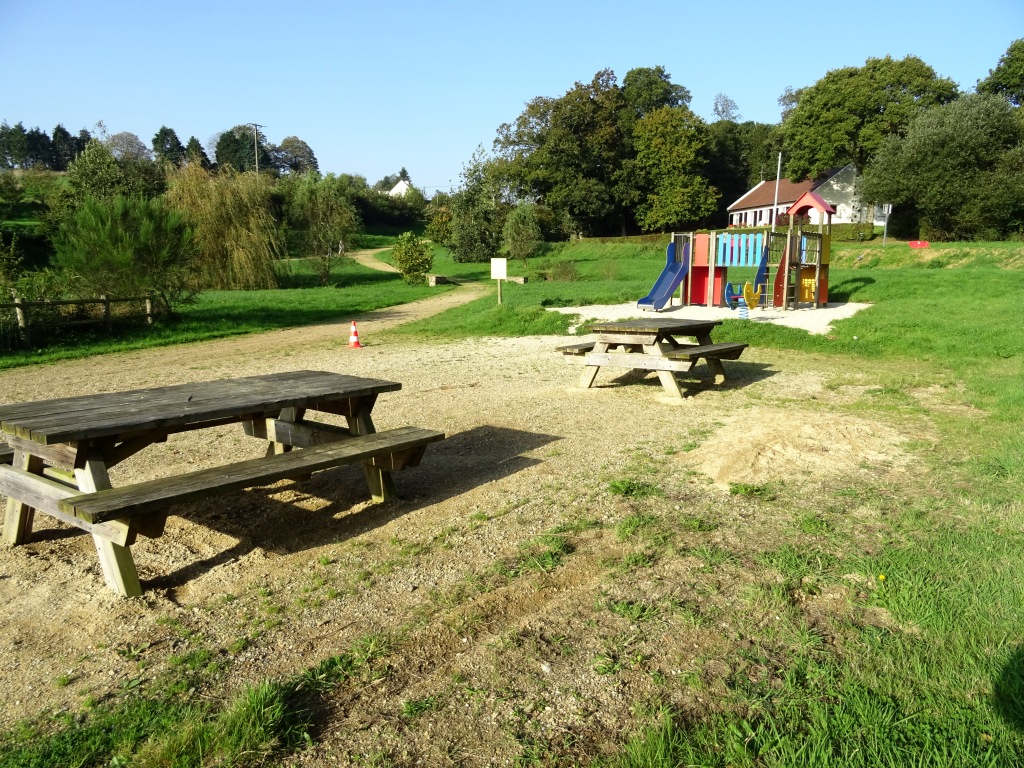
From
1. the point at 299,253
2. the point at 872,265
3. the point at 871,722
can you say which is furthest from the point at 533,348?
the point at 299,253

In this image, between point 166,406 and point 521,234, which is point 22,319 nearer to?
point 166,406

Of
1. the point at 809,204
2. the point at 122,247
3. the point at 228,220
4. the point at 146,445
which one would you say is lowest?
the point at 146,445

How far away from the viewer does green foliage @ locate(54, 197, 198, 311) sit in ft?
50.2

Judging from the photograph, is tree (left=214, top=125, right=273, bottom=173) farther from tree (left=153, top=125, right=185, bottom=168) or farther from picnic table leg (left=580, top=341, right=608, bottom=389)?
picnic table leg (left=580, top=341, right=608, bottom=389)

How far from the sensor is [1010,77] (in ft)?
166

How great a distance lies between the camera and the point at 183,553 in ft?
13.3

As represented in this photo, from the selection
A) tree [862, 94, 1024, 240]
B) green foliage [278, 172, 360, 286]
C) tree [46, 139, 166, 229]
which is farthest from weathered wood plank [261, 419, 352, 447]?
tree [862, 94, 1024, 240]

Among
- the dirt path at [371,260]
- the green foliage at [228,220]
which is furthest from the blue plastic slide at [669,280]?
the dirt path at [371,260]

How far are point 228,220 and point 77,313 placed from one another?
12387mm

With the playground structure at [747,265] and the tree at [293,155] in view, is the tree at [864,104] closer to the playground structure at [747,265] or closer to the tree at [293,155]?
the playground structure at [747,265]

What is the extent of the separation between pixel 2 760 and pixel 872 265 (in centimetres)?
3229

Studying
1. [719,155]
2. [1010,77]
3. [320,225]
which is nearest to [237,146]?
[719,155]

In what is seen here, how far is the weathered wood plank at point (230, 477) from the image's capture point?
3.31m

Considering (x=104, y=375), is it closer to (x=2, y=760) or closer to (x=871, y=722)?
(x=2, y=760)
